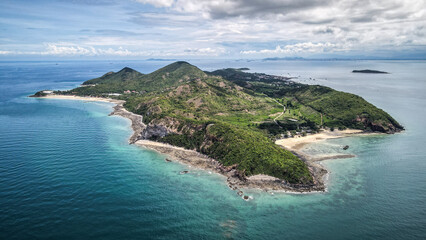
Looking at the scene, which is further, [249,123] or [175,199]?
[249,123]

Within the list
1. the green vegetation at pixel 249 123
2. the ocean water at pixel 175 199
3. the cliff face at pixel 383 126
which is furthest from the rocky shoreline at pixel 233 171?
the cliff face at pixel 383 126

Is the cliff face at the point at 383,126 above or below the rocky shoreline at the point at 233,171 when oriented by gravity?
above

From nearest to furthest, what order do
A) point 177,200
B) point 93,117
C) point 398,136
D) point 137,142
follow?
point 177,200 → point 137,142 → point 398,136 → point 93,117

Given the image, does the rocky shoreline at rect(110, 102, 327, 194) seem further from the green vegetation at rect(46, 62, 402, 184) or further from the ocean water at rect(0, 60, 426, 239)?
the ocean water at rect(0, 60, 426, 239)

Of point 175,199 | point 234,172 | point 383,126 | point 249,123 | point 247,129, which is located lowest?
point 175,199

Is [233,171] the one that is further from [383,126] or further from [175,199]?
[383,126]

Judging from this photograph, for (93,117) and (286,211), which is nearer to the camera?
(286,211)

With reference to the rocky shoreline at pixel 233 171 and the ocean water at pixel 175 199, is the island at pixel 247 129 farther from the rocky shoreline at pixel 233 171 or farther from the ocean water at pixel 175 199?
the ocean water at pixel 175 199

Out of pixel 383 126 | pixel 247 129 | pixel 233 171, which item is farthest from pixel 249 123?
pixel 383 126

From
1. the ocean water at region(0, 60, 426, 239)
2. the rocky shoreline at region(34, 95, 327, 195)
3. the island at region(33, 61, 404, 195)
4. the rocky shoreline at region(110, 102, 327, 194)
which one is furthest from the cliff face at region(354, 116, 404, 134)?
the rocky shoreline at region(110, 102, 327, 194)

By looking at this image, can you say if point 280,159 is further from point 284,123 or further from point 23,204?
point 23,204

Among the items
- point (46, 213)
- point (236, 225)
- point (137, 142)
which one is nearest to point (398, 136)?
point (236, 225)
